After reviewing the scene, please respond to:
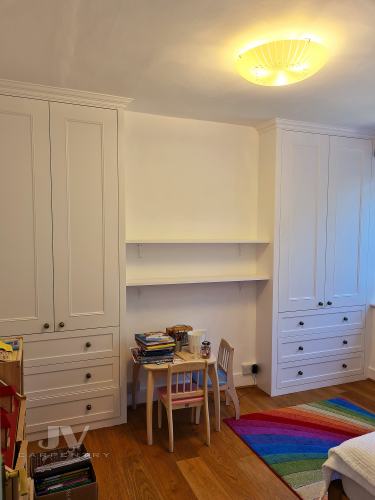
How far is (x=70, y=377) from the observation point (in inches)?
109

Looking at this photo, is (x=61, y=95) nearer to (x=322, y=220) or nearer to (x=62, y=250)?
(x=62, y=250)

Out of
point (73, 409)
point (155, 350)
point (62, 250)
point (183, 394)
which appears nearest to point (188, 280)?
point (155, 350)

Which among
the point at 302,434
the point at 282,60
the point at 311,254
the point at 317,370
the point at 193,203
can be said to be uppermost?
the point at 282,60

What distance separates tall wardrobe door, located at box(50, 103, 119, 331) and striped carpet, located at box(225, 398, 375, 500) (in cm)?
139

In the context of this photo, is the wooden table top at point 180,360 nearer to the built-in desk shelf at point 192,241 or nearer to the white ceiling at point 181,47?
the built-in desk shelf at point 192,241

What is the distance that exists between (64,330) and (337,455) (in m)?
1.93

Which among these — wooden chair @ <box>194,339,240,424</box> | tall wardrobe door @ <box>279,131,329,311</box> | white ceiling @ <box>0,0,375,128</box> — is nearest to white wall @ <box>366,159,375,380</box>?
tall wardrobe door @ <box>279,131,329,311</box>

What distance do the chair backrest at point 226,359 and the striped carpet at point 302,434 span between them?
405 millimetres

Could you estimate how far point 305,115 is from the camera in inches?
127

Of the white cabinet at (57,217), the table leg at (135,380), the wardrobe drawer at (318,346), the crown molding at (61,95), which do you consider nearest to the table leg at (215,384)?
the table leg at (135,380)

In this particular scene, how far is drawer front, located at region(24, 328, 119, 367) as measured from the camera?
105 inches

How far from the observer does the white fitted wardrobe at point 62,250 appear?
8.43ft

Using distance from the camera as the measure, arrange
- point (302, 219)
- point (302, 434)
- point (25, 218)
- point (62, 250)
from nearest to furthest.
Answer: point (25, 218) < point (62, 250) < point (302, 434) < point (302, 219)

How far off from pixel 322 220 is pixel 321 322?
1013mm
